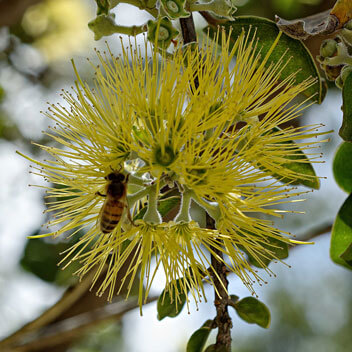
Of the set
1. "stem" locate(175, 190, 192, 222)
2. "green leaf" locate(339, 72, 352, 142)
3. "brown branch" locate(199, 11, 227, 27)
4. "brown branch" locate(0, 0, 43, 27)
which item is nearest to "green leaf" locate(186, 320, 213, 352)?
"stem" locate(175, 190, 192, 222)

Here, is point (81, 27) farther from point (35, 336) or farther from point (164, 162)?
point (164, 162)

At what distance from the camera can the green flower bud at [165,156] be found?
1492 mm

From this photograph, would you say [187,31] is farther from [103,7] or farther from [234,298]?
[234,298]

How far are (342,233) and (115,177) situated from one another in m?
0.76

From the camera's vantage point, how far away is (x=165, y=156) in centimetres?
151

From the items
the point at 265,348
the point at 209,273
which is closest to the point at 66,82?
the point at 209,273

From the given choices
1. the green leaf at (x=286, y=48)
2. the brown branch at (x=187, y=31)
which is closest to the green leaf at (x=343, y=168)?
the green leaf at (x=286, y=48)

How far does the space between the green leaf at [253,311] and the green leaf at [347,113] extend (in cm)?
52

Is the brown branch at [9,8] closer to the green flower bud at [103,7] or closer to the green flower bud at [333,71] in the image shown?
the green flower bud at [103,7]

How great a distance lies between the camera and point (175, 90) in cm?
150

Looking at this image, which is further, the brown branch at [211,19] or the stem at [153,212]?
the brown branch at [211,19]

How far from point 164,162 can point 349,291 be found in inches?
103

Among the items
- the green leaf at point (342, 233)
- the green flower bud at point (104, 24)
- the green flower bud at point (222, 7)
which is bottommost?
the green leaf at point (342, 233)

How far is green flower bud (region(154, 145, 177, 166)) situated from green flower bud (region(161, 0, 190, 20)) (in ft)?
1.11
